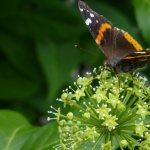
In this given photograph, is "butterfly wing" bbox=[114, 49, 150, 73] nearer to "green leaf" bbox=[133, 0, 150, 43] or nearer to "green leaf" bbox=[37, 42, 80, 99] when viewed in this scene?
"green leaf" bbox=[133, 0, 150, 43]

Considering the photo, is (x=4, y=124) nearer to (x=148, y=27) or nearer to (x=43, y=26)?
(x=148, y=27)

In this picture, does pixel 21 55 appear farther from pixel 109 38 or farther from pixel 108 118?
pixel 108 118

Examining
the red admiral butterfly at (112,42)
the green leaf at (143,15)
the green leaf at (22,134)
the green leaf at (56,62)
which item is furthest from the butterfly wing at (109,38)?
the green leaf at (56,62)

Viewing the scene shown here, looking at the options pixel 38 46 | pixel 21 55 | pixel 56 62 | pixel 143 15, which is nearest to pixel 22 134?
pixel 143 15

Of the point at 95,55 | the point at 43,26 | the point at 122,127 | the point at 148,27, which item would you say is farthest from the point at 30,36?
the point at 122,127

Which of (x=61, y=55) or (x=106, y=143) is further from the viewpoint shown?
(x=61, y=55)

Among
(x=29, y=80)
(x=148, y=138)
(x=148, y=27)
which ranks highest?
(x=29, y=80)
